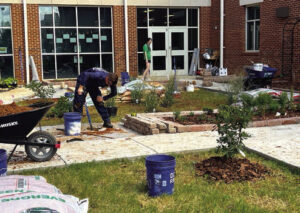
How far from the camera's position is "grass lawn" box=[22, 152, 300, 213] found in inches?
182

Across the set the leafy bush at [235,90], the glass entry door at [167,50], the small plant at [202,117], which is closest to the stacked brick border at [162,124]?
the small plant at [202,117]

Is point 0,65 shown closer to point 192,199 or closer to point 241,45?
point 241,45

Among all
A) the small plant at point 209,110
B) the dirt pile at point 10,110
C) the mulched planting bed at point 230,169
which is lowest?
the mulched planting bed at point 230,169

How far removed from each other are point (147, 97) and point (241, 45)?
10215mm

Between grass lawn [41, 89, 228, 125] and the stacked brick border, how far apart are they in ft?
3.79

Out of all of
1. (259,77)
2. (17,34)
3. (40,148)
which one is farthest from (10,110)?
(17,34)

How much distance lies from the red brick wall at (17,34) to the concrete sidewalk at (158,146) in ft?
39.9

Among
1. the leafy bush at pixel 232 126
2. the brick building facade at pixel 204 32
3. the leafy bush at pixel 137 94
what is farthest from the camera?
the brick building facade at pixel 204 32

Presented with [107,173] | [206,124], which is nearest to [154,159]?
[107,173]

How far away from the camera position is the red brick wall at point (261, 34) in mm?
17438

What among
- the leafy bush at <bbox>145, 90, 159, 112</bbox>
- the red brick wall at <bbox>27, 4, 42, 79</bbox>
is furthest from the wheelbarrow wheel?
the red brick wall at <bbox>27, 4, 42, 79</bbox>

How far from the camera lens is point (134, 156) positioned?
6527 mm

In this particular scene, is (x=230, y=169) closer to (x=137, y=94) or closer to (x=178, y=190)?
(x=178, y=190)

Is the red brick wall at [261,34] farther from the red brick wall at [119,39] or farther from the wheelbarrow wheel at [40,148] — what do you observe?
the wheelbarrow wheel at [40,148]
